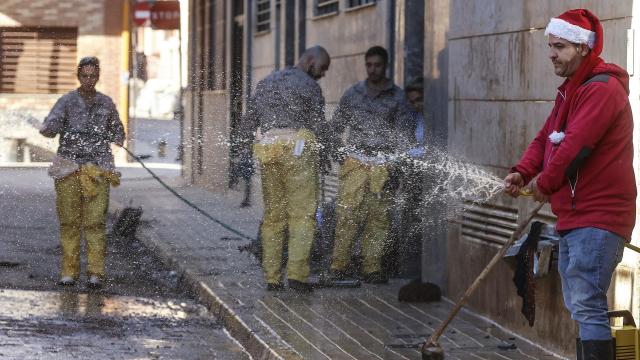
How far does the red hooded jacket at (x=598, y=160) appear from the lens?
20.4ft

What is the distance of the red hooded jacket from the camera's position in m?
6.21

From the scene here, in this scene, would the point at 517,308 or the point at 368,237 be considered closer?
the point at 517,308

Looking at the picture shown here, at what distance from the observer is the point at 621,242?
6.35m

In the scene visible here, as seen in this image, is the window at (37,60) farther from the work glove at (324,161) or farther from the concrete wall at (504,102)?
the concrete wall at (504,102)

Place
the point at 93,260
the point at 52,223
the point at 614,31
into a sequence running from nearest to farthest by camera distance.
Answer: the point at 614,31
the point at 93,260
the point at 52,223

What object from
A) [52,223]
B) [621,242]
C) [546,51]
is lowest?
[52,223]

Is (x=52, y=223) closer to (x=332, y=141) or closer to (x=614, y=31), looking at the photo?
(x=332, y=141)

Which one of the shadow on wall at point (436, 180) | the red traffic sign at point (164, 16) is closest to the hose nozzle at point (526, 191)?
the shadow on wall at point (436, 180)

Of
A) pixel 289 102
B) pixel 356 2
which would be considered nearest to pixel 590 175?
pixel 289 102

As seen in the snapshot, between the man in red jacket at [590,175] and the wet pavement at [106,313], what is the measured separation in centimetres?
293

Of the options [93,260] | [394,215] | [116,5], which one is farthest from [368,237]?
[116,5]

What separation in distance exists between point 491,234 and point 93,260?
3.46 metres

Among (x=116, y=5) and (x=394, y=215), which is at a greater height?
(x=116, y=5)

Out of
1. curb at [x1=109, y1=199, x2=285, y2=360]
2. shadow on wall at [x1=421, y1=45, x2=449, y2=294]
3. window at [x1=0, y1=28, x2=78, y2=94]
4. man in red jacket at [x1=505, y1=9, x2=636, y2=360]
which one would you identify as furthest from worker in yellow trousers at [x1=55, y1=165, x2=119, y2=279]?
window at [x1=0, y1=28, x2=78, y2=94]
